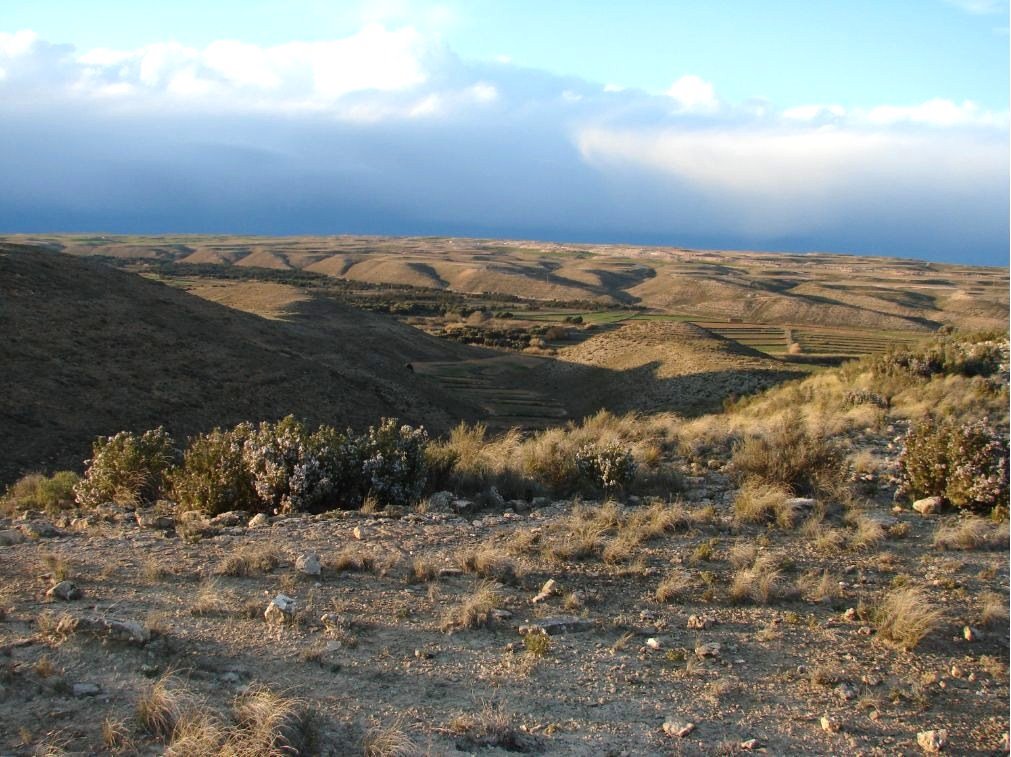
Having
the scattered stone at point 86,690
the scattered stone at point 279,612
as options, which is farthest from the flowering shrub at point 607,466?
the scattered stone at point 86,690

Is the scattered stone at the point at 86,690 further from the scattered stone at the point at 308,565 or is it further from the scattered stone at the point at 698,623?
the scattered stone at the point at 698,623

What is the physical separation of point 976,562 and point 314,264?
125 meters

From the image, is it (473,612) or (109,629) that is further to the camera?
(473,612)

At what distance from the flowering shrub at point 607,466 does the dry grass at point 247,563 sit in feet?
13.8

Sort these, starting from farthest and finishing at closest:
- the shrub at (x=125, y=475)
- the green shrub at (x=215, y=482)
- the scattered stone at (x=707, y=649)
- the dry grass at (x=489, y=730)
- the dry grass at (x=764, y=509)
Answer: the shrub at (x=125, y=475), the green shrub at (x=215, y=482), the dry grass at (x=764, y=509), the scattered stone at (x=707, y=649), the dry grass at (x=489, y=730)

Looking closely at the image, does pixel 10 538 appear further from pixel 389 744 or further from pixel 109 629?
pixel 389 744

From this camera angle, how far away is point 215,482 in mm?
8727

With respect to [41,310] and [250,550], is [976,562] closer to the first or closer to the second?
[250,550]

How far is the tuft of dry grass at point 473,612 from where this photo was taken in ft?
18.7

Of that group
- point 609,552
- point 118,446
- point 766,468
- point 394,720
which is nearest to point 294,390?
point 118,446

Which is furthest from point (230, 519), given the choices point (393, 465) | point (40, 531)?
point (393, 465)

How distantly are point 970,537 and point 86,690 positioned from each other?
24.5 ft

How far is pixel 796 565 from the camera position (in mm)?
7207

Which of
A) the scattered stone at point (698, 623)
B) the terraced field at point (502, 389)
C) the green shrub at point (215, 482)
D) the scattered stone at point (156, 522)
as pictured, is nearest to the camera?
the scattered stone at point (698, 623)
